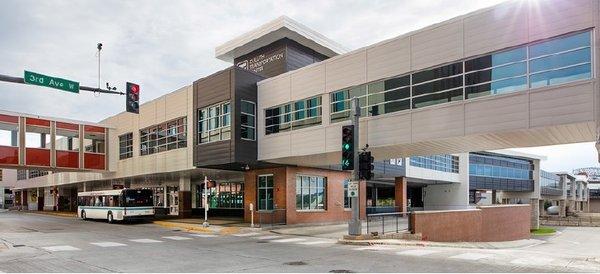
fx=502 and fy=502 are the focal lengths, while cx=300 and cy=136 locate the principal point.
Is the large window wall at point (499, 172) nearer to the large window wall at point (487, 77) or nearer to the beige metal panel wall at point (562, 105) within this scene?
the large window wall at point (487, 77)

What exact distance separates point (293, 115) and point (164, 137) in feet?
49.4

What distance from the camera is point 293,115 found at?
27.9 m

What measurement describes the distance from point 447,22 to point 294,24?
16775 mm

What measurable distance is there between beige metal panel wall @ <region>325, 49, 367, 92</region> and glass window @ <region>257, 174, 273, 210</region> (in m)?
9.43

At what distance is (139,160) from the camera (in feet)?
140

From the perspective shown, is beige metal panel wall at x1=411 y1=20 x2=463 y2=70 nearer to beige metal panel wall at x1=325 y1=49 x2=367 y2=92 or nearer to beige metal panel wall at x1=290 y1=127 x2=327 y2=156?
beige metal panel wall at x1=325 y1=49 x2=367 y2=92

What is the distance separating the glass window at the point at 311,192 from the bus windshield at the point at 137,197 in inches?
490

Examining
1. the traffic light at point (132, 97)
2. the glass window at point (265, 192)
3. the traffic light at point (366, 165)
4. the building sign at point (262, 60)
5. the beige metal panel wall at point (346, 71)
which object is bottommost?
the glass window at point (265, 192)

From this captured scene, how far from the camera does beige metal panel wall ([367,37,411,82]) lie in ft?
72.3

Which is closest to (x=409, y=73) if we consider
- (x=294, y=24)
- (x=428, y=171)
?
(x=294, y=24)

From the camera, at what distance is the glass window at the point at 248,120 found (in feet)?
96.1

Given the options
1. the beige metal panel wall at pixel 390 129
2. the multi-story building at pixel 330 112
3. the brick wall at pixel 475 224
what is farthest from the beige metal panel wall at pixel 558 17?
the brick wall at pixel 475 224

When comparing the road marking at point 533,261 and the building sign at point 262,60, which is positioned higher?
the building sign at point 262,60

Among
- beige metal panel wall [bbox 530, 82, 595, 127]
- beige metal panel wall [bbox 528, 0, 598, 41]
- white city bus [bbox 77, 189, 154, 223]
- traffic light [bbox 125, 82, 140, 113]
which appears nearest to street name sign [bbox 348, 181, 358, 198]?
beige metal panel wall [bbox 530, 82, 595, 127]
